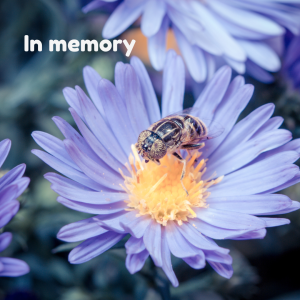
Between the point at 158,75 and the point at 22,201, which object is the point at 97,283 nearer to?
the point at 22,201

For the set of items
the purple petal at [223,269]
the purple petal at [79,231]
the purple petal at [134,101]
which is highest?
the purple petal at [134,101]

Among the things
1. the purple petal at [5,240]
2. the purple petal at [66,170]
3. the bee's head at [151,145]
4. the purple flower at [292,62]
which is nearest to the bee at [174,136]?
the bee's head at [151,145]

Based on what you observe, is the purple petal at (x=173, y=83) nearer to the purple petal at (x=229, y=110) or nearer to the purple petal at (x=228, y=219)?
the purple petal at (x=229, y=110)

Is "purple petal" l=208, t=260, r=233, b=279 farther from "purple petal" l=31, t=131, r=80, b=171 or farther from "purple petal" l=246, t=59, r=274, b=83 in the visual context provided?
"purple petal" l=246, t=59, r=274, b=83

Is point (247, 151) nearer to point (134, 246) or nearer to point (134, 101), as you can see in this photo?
point (134, 101)

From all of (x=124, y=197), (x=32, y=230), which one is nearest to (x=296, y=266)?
(x=124, y=197)

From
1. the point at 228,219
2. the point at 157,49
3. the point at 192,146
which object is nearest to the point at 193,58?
the point at 157,49
